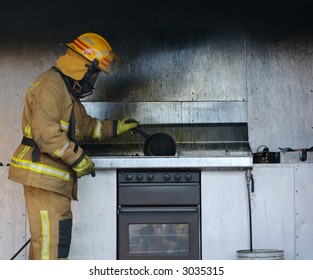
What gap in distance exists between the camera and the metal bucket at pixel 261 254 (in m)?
5.42

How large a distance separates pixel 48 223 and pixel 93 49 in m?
1.17

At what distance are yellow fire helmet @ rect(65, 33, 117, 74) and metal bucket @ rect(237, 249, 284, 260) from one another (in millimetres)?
1528

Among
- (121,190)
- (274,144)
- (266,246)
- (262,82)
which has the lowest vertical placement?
(266,246)

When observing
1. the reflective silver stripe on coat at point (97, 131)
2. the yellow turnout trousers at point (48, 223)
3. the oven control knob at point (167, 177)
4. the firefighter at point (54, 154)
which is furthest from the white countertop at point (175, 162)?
the yellow turnout trousers at point (48, 223)

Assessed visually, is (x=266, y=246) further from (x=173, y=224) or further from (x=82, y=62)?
(x=82, y=62)

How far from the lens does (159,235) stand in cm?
562

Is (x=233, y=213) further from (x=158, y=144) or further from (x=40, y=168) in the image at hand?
(x=40, y=168)

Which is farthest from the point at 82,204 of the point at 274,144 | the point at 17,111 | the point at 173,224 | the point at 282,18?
the point at 282,18

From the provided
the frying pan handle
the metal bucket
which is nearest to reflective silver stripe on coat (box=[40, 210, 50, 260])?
the frying pan handle

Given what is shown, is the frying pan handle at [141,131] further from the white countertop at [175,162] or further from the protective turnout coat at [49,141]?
the protective turnout coat at [49,141]

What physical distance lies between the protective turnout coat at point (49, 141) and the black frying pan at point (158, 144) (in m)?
0.79

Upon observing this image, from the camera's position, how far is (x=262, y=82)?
658 cm

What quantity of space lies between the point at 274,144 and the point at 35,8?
2168mm

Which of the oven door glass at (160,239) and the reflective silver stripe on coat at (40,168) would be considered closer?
the reflective silver stripe on coat at (40,168)
